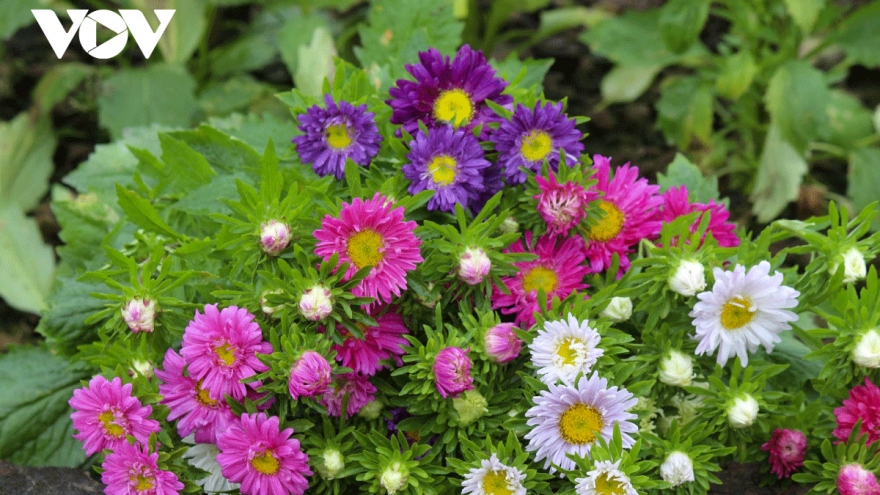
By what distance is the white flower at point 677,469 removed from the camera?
133 cm

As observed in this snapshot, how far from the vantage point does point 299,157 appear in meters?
1.59

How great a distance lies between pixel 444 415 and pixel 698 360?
43 centimetres

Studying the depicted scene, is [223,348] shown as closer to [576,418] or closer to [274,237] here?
[274,237]

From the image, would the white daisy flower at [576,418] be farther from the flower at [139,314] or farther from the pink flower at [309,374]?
the flower at [139,314]

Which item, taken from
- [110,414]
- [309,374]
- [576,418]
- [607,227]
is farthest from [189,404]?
[607,227]

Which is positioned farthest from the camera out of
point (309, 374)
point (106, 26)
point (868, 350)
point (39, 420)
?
point (106, 26)

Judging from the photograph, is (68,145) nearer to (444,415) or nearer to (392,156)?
(392,156)

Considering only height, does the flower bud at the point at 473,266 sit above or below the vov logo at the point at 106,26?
above

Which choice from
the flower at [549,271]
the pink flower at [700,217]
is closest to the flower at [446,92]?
the flower at [549,271]

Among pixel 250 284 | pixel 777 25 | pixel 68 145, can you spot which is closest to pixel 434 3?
pixel 250 284

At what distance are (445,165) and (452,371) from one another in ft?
1.09

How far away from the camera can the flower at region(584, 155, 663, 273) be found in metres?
1.51

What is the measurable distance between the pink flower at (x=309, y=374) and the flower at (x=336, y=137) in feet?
1.17

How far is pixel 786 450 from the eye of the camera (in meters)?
1.45
